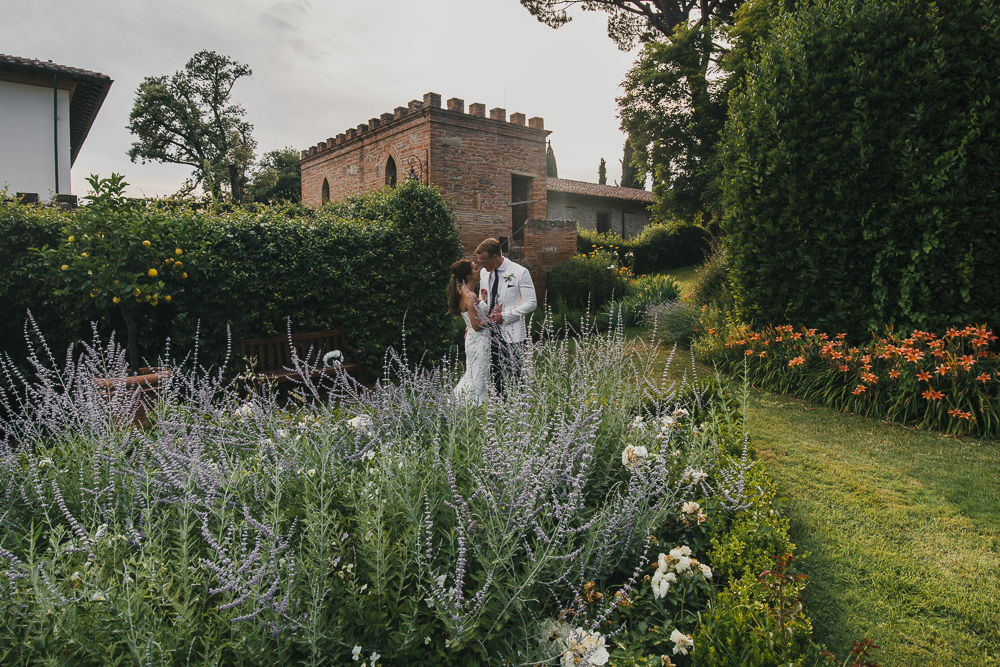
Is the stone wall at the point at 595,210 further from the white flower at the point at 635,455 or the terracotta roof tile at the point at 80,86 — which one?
the white flower at the point at 635,455

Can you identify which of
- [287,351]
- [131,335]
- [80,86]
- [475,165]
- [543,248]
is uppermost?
[80,86]

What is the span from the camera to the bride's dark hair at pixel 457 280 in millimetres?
5152

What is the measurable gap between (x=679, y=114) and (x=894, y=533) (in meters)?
14.8

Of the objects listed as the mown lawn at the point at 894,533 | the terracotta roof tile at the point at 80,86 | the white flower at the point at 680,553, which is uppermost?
the terracotta roof tile at the point at 80,86

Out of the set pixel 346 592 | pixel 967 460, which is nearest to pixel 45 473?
pixel 346 592

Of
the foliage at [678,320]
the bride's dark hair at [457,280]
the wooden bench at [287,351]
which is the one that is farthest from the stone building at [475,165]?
the bride's dark hair at [457,280]

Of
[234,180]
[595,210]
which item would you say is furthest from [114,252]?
[234,180]

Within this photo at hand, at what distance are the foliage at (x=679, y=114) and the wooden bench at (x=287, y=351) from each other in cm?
1118

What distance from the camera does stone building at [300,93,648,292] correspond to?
1477 centimetres

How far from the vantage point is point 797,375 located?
19.4 ft

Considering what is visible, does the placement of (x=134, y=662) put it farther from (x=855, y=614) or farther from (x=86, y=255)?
(x=86, y=255)

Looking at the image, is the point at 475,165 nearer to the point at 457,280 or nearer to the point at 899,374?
the point at 457,280

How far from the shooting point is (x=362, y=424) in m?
2.71

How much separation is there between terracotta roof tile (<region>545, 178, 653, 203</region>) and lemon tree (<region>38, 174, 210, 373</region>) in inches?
838
